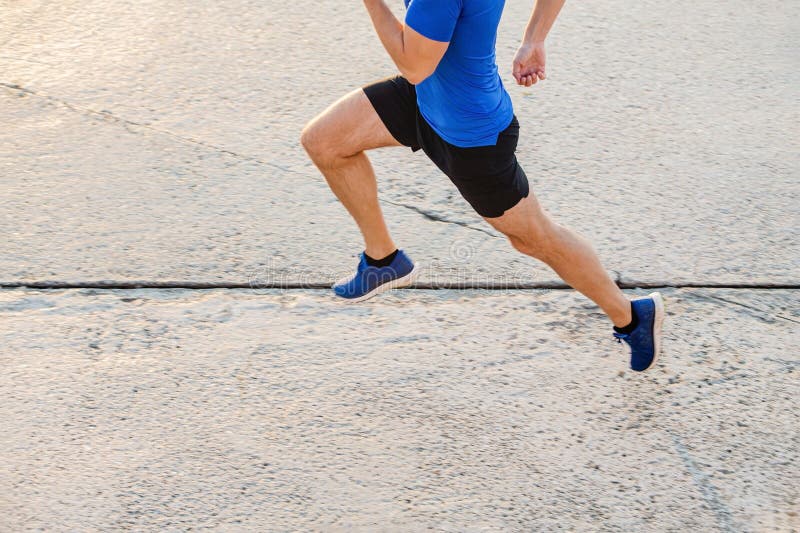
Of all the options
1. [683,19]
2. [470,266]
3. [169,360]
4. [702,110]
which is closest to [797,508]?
[470,266]

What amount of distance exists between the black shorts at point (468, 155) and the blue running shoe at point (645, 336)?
0.60 m

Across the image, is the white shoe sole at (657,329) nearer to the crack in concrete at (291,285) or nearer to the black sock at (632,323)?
the black sock at (632,323)

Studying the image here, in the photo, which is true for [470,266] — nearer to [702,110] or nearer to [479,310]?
[479,310]

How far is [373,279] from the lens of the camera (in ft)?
12.5

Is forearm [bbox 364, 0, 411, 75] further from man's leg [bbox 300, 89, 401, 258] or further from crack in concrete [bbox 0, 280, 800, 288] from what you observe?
crack in concrete [bbox 0, 280, 800, 288]

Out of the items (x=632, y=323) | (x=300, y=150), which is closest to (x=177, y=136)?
(x=300, y=150)

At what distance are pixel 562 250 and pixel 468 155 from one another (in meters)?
0.45

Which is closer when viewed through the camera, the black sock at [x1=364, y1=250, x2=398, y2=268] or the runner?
the runner

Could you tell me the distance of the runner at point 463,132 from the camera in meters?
3.00

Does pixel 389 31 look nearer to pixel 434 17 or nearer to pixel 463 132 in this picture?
pixel 434 17

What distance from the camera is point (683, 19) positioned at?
6.48 meters

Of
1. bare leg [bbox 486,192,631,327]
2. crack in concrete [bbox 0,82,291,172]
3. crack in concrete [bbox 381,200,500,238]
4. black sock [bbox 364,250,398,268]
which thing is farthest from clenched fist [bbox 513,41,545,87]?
crack in concrete [bbox 0,82,291,172]

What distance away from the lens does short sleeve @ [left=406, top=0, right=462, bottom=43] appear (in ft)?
9.43

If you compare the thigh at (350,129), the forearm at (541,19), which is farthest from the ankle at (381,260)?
the forearm at (541,19)
